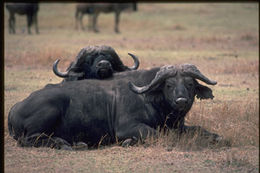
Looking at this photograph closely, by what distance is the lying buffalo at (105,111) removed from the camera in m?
6.64

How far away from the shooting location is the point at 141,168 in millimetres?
5828

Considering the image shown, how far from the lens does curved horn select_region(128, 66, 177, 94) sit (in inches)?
260

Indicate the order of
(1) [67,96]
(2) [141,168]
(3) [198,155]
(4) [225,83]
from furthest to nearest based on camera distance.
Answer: (4) [225,83]
(1) [67,96]
(3) [198,155]
(2) [141,168]

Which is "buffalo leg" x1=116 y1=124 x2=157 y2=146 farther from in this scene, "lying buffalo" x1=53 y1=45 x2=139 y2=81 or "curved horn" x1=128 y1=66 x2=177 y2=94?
"lying buffalo" x1=53 y1=45 x2=139 y2=81

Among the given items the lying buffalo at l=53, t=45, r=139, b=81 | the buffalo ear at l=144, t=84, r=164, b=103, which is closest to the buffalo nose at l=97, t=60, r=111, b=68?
the lying buffalo at l=53, t=45, r=139, b=81

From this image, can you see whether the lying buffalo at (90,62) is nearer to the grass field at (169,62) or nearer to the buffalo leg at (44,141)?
the grass field at (169,62)

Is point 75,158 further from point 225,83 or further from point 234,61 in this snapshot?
point 234,61

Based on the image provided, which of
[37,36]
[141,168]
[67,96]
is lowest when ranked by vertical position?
[141,168]

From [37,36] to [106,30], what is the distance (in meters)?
5.48

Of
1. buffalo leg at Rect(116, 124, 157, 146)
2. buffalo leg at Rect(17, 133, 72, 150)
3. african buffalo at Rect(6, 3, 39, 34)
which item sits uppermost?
african buffalo at Rect(6, 3, 39, 34)

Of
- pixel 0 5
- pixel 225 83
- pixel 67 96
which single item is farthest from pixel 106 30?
pixel 67 96

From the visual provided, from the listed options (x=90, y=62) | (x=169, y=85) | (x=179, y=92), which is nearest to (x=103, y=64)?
(x=90, y=62)

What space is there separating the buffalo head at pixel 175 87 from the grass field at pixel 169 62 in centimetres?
46

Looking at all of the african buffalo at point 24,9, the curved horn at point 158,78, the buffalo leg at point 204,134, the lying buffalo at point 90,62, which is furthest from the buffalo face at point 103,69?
the african buffalo at point 24,9
